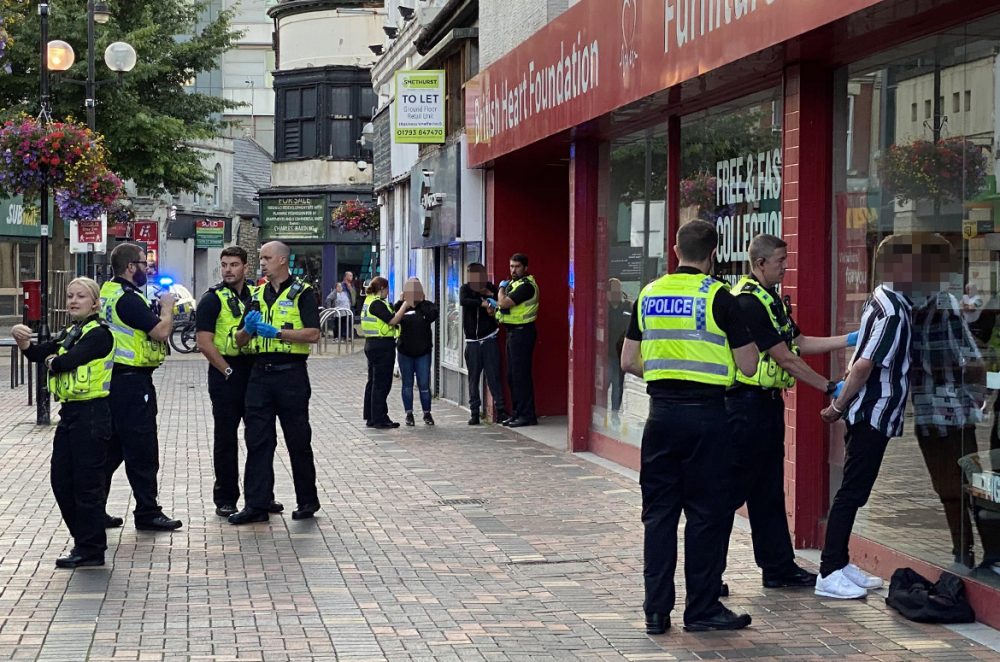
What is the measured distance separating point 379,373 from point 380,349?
265 mm

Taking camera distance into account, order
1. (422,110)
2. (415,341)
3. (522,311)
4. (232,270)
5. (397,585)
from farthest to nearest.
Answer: (422,110) → (415,341) → (522,311) → (232,270) → (397,585)

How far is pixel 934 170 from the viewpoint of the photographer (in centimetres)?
784

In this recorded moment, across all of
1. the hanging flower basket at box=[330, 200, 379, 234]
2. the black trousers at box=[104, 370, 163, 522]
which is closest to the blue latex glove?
the black trousers at box=[104, 370, 163, 522]

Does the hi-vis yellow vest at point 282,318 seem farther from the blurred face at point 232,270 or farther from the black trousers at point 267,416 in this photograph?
the blurred face at point 232,270

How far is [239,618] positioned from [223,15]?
104 feet

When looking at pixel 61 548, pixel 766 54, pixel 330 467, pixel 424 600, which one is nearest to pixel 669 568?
pixel 424 600

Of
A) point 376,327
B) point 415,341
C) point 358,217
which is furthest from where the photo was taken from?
point 358,217

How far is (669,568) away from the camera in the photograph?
280 inches

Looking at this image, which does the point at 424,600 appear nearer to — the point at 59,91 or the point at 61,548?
the point at 61,548

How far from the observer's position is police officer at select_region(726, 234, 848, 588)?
7.53 m

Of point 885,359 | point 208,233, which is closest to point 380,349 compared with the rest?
point 885,359

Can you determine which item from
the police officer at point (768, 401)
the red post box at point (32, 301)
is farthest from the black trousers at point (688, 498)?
the red post box at point (32, 301)

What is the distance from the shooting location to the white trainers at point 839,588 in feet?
25.2

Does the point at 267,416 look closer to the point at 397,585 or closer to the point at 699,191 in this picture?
the point at 397,585
